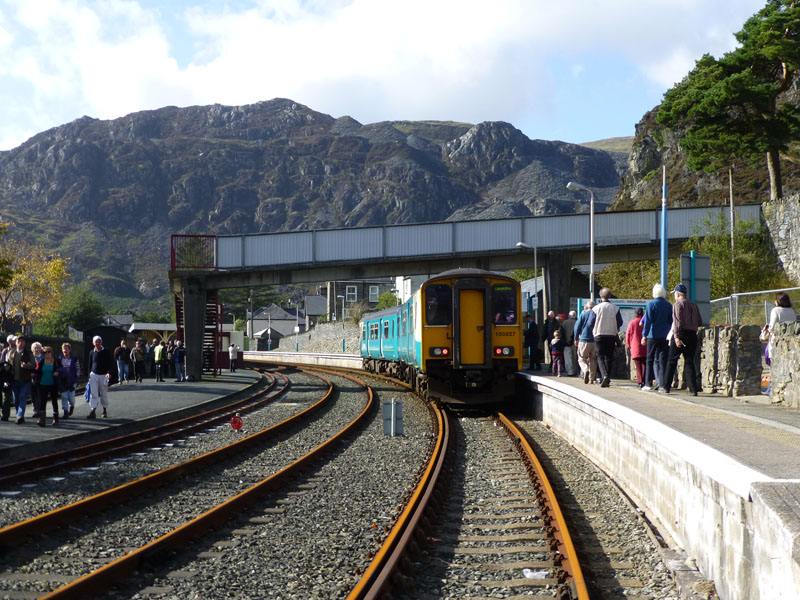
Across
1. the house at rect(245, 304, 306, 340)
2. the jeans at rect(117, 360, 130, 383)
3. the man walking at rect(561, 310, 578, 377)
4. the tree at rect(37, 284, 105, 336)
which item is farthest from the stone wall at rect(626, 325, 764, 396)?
the house at rect(245, 304, 306, 340)

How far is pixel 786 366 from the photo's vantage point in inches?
462

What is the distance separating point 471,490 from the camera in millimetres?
9906

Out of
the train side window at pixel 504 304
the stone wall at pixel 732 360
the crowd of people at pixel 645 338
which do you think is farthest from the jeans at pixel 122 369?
the stone wall at pixel 732 360

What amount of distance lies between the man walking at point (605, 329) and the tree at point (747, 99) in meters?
30.0

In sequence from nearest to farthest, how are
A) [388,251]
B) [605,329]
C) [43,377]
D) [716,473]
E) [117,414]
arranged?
1. [716,473]
2. [605,329]
3. [43,377]
4. [117,414]
5. [388,251]

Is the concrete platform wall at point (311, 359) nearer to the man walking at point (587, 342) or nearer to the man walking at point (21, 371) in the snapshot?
the man walking at point (587, 342)

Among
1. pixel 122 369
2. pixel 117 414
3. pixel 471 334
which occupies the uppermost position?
pixel 471 334

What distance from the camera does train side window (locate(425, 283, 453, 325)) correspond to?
2006 cm

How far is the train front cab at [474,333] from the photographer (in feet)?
65.5

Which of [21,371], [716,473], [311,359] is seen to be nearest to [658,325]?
[716,473]

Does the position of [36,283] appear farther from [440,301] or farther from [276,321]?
[276,321]

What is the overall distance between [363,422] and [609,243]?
1774 cm

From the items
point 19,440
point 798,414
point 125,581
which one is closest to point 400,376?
point 19,440

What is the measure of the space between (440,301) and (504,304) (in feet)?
4.92
